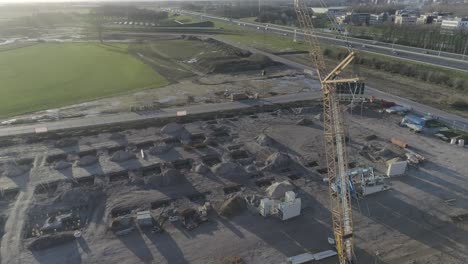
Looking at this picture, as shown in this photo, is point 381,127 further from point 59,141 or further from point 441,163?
point 59,141

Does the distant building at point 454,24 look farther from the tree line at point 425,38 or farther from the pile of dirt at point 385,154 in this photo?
the pile of dirt at point 385,154

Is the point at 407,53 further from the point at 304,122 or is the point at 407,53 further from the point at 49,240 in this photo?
the point at 49,240

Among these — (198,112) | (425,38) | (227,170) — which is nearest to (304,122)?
(198,112)

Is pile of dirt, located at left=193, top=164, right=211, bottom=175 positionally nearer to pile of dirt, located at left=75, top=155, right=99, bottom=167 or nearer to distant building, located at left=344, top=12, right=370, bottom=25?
pile of dirt, located at left=75, top=155, right=99, bottom=167

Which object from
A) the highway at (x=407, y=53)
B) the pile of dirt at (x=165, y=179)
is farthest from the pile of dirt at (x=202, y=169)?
the highway at (x=407, y=53)

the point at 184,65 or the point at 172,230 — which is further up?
the point at 184,65

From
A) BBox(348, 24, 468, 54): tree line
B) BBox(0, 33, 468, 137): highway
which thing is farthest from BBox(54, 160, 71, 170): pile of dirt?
BBox(348, 24, 468, 54): tree line

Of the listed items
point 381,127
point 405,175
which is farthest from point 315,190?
point 381,127
